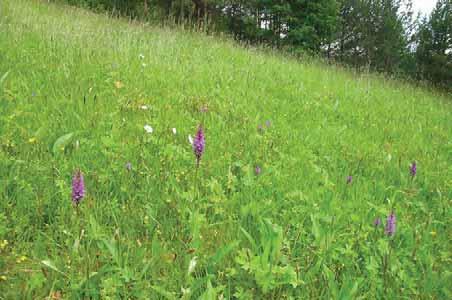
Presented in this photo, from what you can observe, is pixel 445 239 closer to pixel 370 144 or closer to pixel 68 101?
pixel 370 144

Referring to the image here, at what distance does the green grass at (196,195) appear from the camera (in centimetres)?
141

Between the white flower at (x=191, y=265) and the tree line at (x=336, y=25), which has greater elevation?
the tree line at (x=336, y=25)

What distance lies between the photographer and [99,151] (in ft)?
7.16

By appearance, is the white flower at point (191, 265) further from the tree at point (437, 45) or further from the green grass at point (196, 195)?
the tree at point (437, 45)

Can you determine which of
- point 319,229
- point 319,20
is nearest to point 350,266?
point 319,229

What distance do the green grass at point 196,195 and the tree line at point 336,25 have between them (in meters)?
9.65

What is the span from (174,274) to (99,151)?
1.12 meters

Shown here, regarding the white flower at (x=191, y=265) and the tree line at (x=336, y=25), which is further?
the tree line at (x=336, y=25)

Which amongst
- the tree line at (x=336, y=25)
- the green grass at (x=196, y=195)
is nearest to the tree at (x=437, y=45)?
the tree line at (x=336, y=25)

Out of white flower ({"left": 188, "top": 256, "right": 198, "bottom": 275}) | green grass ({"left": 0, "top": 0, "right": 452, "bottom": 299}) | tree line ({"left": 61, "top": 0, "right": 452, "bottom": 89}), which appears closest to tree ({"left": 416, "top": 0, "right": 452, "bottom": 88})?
tree line ({"left": 61, "top": 0, "right": 452, "bottom": 89})

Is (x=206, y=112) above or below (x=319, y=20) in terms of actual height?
below

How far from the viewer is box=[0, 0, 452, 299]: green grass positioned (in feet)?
4.62

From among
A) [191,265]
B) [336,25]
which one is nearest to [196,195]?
[191,265]

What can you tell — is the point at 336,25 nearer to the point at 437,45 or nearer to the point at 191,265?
the point at 437,45
